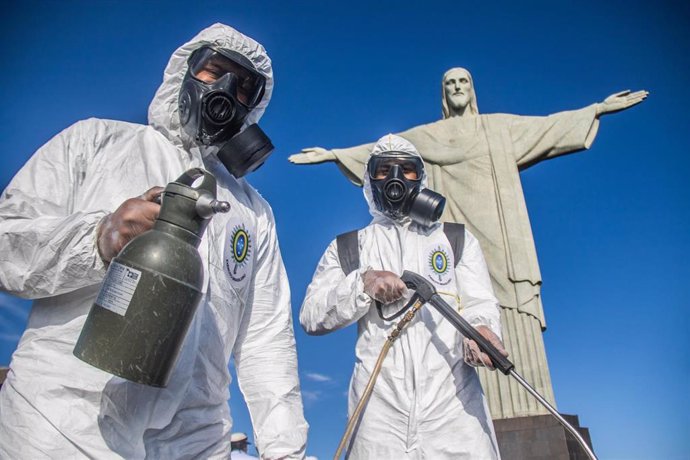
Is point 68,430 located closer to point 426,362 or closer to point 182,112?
point 182,112

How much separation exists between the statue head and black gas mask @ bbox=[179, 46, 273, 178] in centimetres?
523

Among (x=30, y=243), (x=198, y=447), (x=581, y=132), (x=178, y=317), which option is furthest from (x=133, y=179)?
(x=581, y=132)

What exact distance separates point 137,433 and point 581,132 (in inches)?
255

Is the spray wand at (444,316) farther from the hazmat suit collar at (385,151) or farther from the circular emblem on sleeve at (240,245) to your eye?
the circular emblem on sleeve at (240,245)

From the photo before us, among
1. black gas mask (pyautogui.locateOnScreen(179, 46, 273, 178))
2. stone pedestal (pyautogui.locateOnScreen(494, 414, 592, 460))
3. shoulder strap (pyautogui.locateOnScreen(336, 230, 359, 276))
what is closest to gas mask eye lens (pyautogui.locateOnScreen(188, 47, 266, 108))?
black gas mask (pyautogui.locateOnScreen(179, 46, 273, 178))

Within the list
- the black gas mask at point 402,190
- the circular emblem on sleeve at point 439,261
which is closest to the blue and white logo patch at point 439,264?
the circular emblem on sleeve at point 439,261

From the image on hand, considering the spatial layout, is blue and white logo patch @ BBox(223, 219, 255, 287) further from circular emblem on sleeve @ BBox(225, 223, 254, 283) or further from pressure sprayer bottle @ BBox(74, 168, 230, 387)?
pressure sprayer bottle @ BBox(74, 168, 230, 387)

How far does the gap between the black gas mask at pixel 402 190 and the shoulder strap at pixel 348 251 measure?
0.26 metres

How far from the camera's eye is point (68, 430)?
3.59 feet

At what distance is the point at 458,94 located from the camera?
22.0 ft

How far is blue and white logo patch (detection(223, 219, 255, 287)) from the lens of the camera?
1.53m

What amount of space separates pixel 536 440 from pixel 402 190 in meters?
2.95

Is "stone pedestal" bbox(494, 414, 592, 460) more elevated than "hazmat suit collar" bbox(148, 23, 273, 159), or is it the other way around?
"hazmat suit collar" bbox(148, 23, 273, 159)

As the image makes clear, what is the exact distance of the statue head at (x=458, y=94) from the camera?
22.0ft
